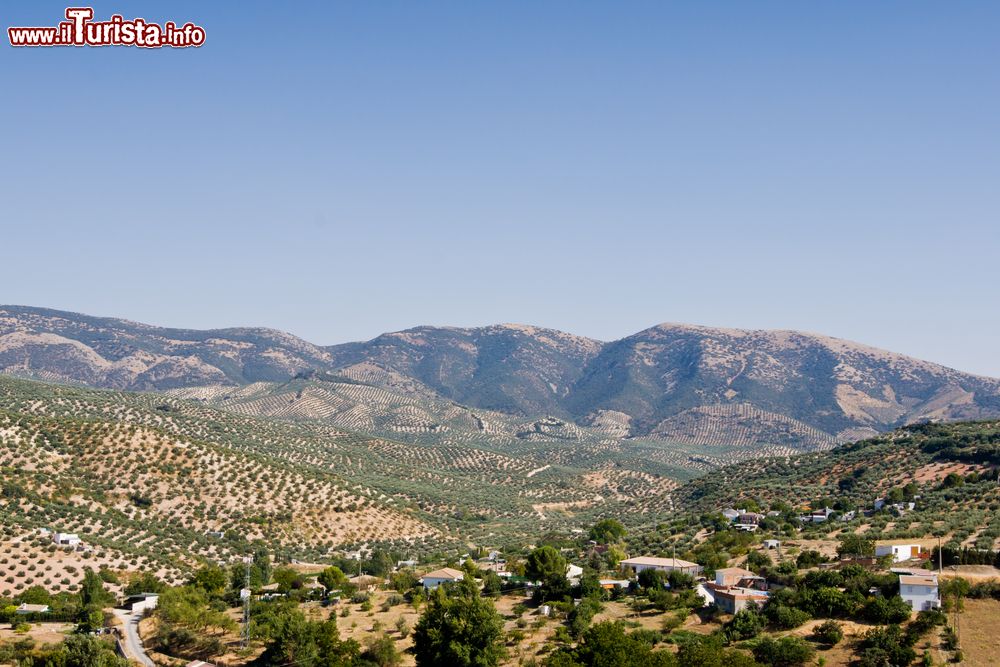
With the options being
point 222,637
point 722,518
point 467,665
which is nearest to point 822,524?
point 722,518

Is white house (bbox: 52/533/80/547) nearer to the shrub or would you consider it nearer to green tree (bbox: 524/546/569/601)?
green tree (bbox: 524/546/569/601)

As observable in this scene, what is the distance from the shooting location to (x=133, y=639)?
5300 centimetres

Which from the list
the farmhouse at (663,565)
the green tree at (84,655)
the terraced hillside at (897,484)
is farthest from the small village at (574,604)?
the terraced hillside at (897,484)

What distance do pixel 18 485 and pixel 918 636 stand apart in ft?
212

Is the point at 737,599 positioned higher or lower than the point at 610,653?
higher

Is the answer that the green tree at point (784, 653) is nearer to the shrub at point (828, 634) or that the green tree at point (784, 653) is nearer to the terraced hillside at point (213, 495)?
the shrub at point (828, 634)

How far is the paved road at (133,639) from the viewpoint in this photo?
164ft

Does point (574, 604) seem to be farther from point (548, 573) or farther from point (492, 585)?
point (492, 585)

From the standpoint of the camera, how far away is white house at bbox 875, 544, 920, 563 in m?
57.2

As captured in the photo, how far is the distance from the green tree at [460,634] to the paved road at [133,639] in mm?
13399

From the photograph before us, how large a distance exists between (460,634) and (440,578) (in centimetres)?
1473

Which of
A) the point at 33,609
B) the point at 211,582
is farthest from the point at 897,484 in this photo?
the point at 33,609

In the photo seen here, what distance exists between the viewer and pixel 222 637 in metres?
53.6

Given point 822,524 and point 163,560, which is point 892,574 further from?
point 163,560
